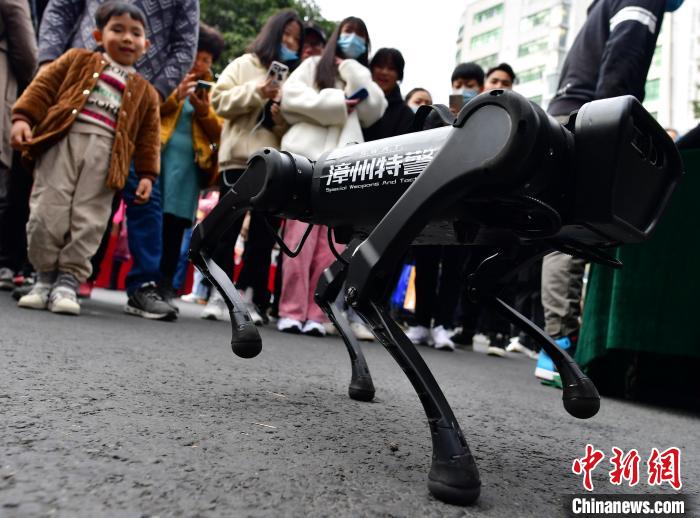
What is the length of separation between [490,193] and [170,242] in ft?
8.27

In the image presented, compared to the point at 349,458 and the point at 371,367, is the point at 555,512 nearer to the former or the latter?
the point at 349,458

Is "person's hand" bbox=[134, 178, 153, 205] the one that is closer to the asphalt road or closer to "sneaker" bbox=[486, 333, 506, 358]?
the asphalt road

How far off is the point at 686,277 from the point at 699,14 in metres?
22.0

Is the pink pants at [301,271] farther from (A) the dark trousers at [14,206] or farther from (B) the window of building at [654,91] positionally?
(B) the window of building at [654,91]

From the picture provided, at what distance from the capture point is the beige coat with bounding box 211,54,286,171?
2.65 meters

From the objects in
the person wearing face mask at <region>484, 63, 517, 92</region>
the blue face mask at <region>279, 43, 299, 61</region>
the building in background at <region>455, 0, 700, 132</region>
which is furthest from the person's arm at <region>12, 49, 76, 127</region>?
the building in background at <region>455, 0, 700, 132</region>

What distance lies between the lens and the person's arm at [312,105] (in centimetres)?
257

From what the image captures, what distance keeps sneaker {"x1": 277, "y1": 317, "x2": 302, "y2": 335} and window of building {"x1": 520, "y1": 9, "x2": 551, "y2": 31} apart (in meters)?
26.9

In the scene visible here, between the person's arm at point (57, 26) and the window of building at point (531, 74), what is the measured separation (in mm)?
25609

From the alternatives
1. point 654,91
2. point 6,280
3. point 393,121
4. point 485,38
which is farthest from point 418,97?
point 485,38

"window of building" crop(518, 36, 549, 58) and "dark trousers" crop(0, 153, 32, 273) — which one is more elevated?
"window of building" crop(518, 36, 549, 58)

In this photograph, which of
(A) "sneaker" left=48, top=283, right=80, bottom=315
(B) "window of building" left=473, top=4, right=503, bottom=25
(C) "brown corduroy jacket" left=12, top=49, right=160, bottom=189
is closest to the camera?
(A) "sneaker" left=48, top=283, right=80, bottom=315

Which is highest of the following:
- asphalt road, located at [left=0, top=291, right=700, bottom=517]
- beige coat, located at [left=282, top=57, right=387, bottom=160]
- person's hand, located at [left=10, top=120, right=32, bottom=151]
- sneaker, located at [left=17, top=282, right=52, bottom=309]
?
beige coat, located at [left=282, top=57, right=387, bottom=160]

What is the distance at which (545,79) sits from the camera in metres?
24.6
